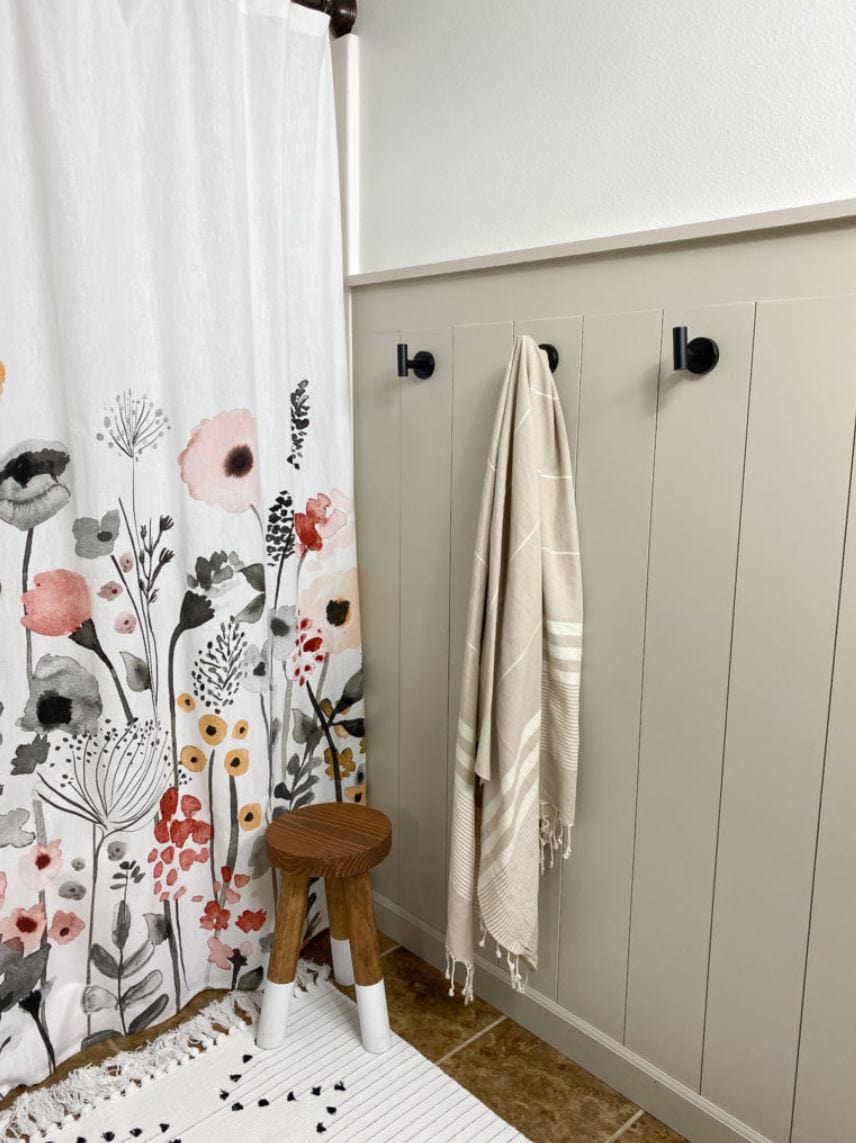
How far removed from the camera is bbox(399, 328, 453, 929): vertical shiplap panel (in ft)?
5.45

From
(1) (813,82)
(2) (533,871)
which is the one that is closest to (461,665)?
(2) (533,871)

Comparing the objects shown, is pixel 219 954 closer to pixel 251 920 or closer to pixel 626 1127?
pixel 251 920

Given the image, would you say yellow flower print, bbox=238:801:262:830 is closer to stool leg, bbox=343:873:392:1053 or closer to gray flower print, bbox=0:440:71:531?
stool leg, bbox=343:873:392:1053

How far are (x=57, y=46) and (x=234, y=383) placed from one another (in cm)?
54

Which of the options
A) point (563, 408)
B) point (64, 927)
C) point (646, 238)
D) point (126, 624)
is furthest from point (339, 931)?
point (646, 238)

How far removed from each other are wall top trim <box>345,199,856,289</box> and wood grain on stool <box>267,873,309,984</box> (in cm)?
106

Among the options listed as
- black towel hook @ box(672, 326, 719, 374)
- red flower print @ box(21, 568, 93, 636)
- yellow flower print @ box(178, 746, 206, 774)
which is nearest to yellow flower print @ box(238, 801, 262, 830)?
yellow flower print @ box(178, 746, 206, 774)

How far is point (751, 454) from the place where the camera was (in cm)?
123

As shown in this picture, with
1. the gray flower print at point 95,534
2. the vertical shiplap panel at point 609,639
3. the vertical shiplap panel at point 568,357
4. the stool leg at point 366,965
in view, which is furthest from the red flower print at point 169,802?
the vertical shiplap panel at point 568,357

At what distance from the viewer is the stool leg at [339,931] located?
65.8 inches

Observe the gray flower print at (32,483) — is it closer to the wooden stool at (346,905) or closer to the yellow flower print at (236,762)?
the yellow flower print at (236,762)

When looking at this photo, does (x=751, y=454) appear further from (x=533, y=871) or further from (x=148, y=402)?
(x=148, y=402)

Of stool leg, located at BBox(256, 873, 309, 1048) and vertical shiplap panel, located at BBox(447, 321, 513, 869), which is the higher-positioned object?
vertical shiplap panel, located at BBox(447, 321, 513, 869)

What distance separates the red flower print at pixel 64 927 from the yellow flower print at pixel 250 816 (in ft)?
1.03
